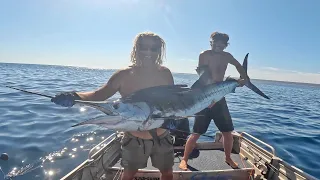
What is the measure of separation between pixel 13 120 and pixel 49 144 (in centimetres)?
374

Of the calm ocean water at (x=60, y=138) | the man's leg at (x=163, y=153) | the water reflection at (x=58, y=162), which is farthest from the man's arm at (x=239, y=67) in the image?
the water reflection at (x=58, y=162)

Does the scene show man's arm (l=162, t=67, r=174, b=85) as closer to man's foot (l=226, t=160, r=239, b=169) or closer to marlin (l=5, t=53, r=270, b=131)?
marlin (l=5, t=53, r=270, b=131)

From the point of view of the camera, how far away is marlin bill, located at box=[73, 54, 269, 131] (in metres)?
2.38

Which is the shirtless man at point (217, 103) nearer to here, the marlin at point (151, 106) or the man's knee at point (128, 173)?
the marlin at point (151, 106)

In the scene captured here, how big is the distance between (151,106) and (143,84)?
23.6 inches

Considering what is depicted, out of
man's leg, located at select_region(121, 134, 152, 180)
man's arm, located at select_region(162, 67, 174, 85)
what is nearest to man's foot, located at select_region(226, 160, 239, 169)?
man's leg, located at select_region(121, 134, 152, 180)

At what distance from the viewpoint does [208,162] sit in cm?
591

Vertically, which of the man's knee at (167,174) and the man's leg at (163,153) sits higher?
the man's leg at (163,153)

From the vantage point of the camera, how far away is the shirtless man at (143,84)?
10.5ft

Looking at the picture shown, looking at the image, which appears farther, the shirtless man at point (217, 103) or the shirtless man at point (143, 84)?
the shirtless man at point (217, 103)

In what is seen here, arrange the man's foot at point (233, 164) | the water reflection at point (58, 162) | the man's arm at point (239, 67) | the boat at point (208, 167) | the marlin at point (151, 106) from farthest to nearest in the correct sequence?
the water reflection at point (58, 162)
the man's foot at point (233, 164)
the man's arm at point (239, 67)
the boat at point (208, 167)
the marlin at point (151, 106)

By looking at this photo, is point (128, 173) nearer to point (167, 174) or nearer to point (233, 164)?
point (167, 174)

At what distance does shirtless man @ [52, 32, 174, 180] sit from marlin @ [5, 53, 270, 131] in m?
0.37

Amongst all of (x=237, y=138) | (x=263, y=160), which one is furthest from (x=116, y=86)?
(x=237, y=138)
